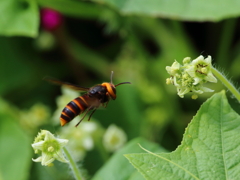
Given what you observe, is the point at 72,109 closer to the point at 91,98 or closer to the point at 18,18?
the point at 91,98

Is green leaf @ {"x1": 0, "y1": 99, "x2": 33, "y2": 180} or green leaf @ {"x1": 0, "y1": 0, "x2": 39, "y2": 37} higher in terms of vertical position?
green leaf @ {"x1": 0, "y1": 0, "x2": 39, "y2": 37}

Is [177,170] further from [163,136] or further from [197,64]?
[163,136]

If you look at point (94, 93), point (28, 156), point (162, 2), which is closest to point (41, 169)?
point (28, 156)

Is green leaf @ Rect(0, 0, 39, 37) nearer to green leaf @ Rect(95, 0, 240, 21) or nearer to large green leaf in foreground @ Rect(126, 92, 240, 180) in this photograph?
green leaf @ Rect(95, 0, 240, 21)

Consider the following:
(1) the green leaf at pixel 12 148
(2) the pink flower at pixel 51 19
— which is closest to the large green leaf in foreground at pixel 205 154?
(1) the green leaf at pixel 12 148

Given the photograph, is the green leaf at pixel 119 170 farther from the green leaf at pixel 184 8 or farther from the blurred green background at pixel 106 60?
the green leaf at pixel 184 8

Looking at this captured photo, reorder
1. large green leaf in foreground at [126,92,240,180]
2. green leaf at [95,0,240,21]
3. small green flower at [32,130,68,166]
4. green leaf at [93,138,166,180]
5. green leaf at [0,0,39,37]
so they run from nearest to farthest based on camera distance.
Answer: large green leaf in foreground at [126,92,240,180] → small green flower at [32,130,68,166] → green leaf at [93,138,166,180] → green leaf at [95,0,240,21] → green leaf at [0,0,39,37]

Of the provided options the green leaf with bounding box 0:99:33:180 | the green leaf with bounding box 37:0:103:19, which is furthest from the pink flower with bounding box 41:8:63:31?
the green leaf with bounding box 0:99:33:180

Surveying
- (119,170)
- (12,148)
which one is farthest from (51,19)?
(119,170)
